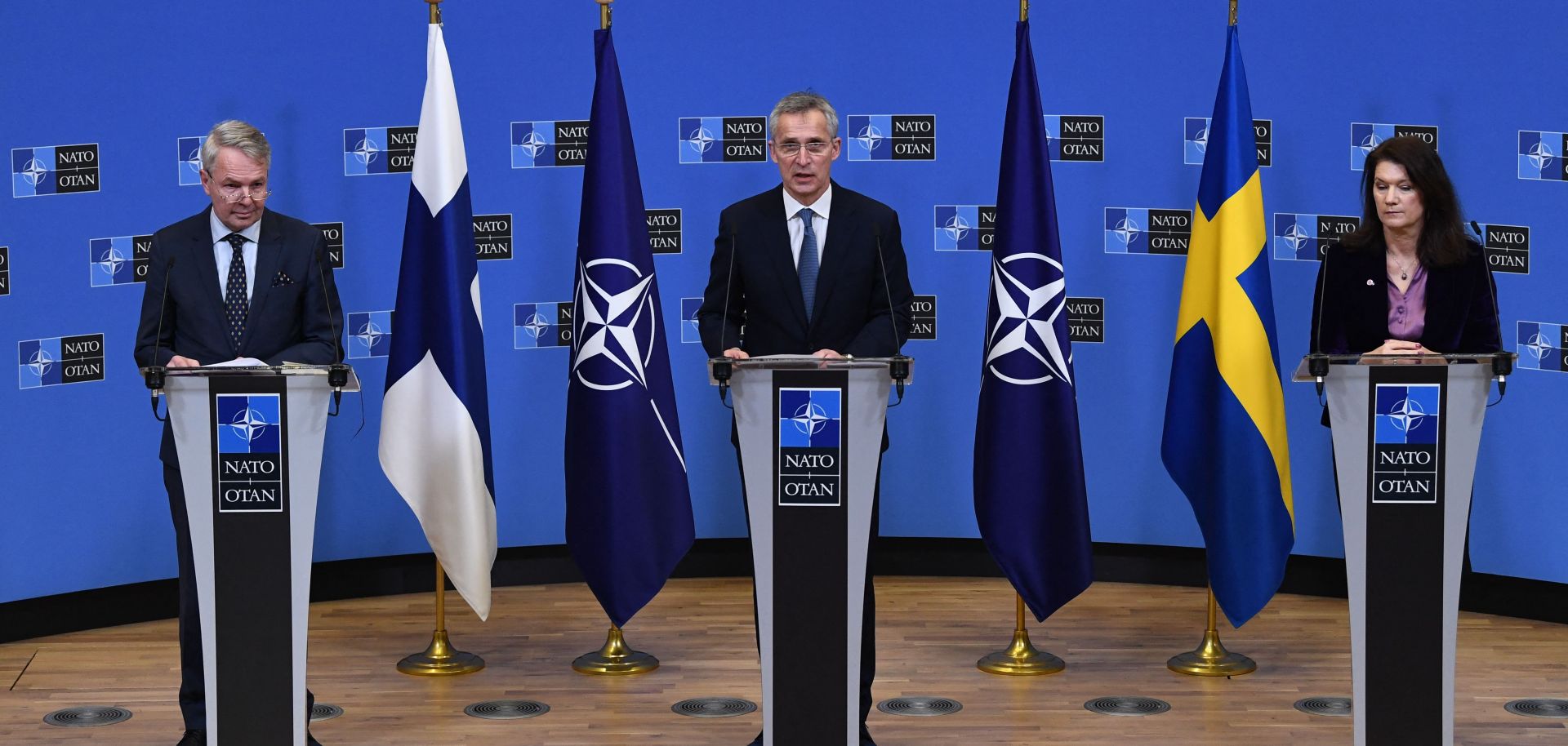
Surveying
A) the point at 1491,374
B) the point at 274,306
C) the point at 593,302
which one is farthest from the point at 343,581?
the point at 1491,374

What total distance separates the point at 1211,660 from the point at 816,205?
2.14m

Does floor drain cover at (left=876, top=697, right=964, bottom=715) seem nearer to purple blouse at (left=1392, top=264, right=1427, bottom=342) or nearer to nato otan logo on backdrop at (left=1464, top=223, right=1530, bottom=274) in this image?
purple blouse at (left=1392, top=264, right=1427, bottom=342)

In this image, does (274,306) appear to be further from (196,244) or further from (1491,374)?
(1491,374)

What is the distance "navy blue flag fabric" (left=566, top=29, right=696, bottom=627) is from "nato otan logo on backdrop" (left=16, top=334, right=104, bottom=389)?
6.36ft

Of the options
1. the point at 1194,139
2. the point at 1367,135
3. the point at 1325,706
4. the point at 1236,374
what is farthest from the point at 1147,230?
the point at 1325,706

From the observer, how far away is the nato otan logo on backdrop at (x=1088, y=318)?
692cm

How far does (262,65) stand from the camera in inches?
256

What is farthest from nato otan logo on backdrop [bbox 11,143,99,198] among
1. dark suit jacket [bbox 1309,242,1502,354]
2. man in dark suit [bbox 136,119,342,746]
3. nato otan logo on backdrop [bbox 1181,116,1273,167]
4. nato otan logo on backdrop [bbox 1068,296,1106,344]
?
dark suit jacket [bbox 1309,242,1502,354]

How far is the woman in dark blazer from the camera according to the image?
4.71m

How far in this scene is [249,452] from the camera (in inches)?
161

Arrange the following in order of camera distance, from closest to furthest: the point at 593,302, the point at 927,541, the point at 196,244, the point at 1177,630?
the point at 196,244, the point at 593,302, the point at 1177,630, the point at 927,541

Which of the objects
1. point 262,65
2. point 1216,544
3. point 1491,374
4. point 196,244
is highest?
point 262,65

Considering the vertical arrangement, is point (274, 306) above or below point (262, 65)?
below

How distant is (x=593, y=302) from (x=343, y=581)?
1.97 m
